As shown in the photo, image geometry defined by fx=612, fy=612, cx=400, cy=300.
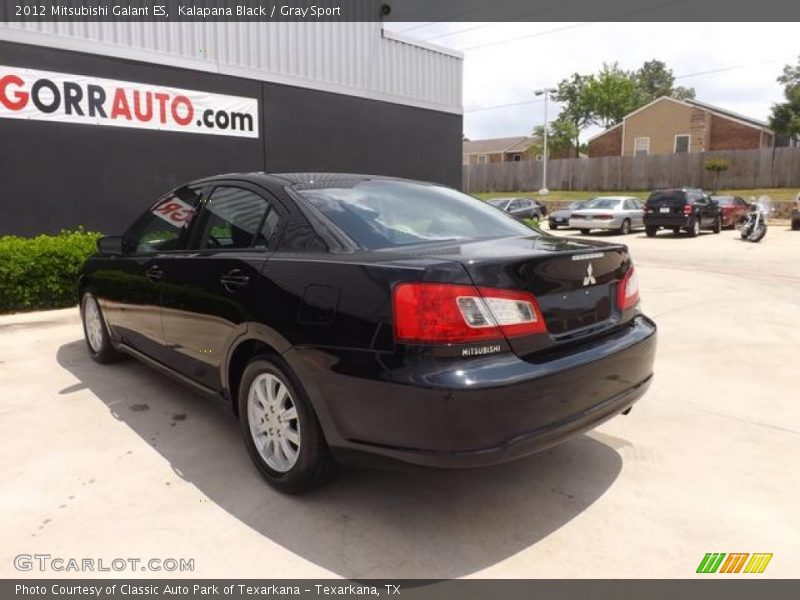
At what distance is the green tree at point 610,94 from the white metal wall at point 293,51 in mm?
50885

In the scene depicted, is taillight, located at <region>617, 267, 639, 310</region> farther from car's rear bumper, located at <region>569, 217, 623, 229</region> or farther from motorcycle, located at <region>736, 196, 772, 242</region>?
car's rear bumper, located at <region>569, 217, 623, 229</region>

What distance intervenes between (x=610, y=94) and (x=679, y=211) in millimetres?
44909

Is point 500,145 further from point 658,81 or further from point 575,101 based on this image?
point 658,81

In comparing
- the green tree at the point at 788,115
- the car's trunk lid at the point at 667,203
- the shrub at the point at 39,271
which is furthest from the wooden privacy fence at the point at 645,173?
the shrub at the point at 39,271

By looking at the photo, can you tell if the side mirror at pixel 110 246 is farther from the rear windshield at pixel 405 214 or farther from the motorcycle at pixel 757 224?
the motorcycle at pixel 757 224

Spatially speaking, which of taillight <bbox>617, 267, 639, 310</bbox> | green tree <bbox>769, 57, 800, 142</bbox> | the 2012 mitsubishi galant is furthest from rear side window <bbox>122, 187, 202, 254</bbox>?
green tree <bbox>769, 57, 800, 142</bbox>

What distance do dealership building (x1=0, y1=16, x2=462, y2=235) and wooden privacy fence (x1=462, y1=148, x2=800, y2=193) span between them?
2426 centimetres

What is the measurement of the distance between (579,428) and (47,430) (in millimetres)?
3190

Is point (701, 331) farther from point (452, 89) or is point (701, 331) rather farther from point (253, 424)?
point (452, 89)

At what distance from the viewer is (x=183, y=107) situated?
10.1 m

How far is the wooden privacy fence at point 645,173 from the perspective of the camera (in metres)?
31.3

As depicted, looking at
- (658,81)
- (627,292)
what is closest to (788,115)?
(627,292)

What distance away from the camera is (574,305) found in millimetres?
2750

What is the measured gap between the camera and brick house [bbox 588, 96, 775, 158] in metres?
39.2
